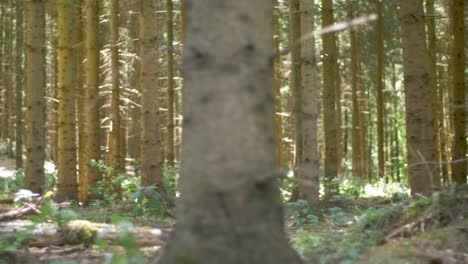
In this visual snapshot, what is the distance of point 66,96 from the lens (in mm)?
11320

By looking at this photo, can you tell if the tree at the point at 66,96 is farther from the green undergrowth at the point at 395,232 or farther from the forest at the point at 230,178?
the green undergrowth at the point at 395,232

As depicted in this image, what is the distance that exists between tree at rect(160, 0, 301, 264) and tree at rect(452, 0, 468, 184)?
24.8 ft

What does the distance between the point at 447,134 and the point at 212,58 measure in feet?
78.6

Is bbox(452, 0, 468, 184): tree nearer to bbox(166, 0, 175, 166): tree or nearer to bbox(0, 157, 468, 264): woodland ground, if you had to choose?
bbox(0, 157, 468, 264): woodland ground

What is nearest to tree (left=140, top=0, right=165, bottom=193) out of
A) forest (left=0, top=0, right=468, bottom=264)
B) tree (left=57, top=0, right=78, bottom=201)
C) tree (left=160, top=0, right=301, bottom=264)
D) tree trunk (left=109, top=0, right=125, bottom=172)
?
forest (left=0, top=0, right=468, bottom=264)

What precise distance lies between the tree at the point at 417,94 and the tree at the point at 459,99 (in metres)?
2.26

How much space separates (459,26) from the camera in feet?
38.0

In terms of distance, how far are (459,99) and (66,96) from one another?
7236mm

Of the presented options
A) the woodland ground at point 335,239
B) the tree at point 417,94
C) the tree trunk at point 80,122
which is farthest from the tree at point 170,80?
the woodland ground at point 335,239

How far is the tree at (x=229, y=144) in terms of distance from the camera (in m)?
3.26

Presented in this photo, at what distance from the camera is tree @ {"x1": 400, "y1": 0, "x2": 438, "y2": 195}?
804cm

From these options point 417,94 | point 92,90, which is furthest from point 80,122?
point 417,94

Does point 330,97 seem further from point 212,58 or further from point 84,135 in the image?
point 212,58

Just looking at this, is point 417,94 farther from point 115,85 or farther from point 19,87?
point 19,87
